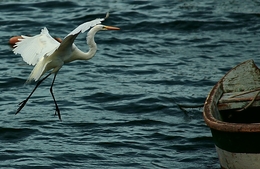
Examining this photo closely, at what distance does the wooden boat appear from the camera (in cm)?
677

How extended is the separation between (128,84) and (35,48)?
431 cm

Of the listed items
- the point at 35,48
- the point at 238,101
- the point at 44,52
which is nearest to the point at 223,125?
the point at 238,101

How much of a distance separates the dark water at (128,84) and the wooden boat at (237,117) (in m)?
0.84

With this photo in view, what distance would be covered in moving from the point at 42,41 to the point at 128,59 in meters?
5.67

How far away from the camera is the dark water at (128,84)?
911 cm

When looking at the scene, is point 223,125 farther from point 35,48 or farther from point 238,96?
point 35,48

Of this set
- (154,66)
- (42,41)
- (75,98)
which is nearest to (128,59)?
(154,66)

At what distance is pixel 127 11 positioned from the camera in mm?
17641

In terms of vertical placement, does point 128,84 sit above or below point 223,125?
below

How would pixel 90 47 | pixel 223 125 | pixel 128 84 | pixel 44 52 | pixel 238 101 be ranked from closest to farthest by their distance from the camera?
pixel 223 125 < pixel 238 101 < pixel 44 52 < pixel 90 47 < pixel 128 84

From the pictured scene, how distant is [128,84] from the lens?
41.8 ft

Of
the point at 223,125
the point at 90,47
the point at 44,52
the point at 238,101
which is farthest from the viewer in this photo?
the point at 90,47

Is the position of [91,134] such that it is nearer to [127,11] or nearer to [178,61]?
[178,61]

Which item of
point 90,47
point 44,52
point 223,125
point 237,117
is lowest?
point 237,117
